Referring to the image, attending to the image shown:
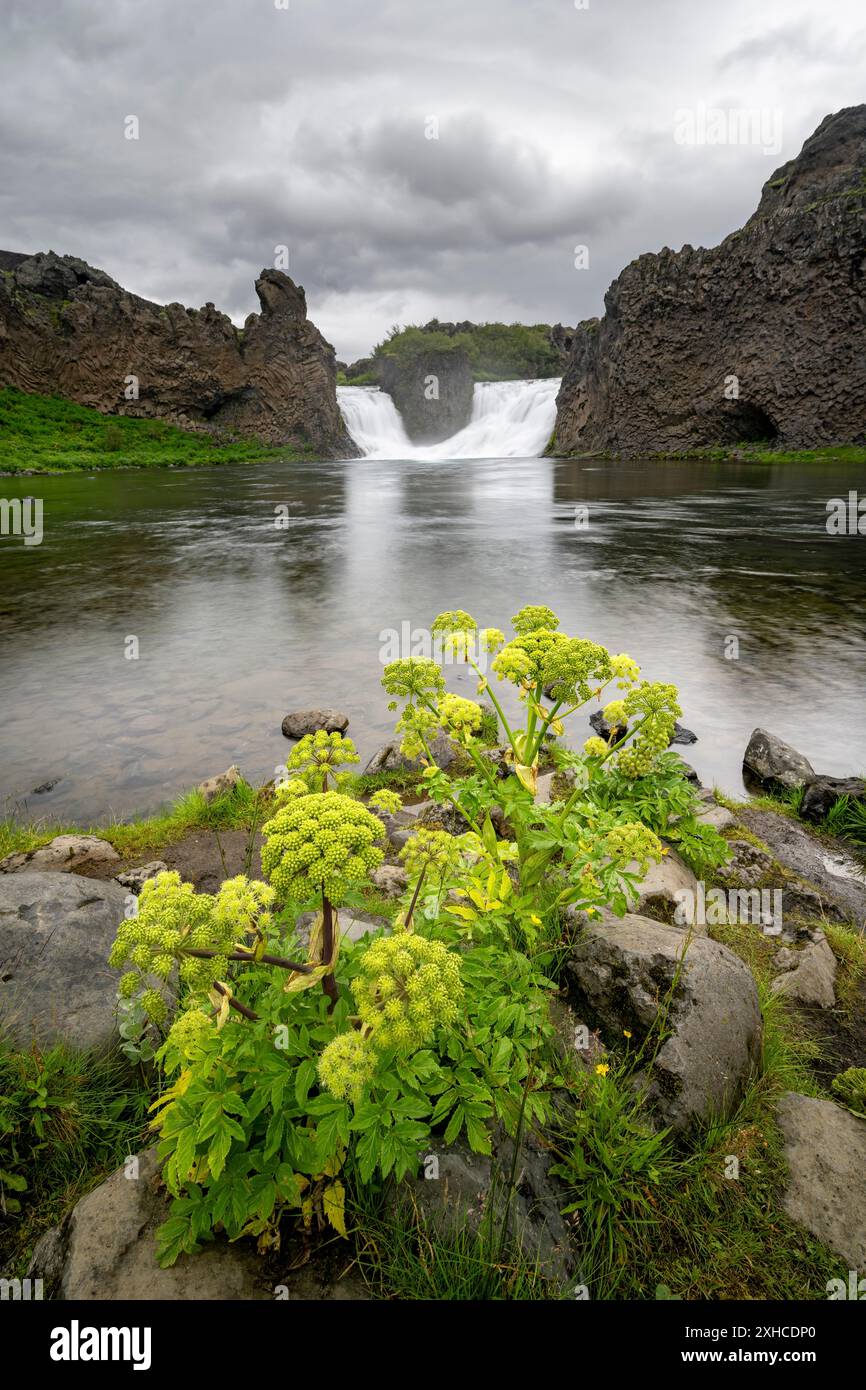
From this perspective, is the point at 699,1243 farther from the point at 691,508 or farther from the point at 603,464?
the point at 603,464

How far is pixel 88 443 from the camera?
222ft

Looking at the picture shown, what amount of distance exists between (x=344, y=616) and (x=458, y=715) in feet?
41.2

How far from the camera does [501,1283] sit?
2.19 m

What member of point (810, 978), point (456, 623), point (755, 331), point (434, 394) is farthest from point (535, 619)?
point (434, 394)

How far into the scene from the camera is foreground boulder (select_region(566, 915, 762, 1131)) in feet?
9.39

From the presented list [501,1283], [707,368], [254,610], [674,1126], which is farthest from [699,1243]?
[707,368]

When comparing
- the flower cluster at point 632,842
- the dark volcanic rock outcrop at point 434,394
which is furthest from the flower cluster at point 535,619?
the dark volcanic rock outcrop at point 434,394

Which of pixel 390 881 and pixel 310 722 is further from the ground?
pixel 310 722

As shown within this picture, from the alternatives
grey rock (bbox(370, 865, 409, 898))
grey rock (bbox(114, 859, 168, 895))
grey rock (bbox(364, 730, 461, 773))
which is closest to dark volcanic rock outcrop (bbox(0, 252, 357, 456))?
grey rock (bbox(364, 730, 461, 773))

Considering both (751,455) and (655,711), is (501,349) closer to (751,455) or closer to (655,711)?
(751,455)

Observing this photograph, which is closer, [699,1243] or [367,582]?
[699,1243]

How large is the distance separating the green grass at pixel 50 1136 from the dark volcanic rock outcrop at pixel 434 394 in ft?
368

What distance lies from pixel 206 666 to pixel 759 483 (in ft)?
146
